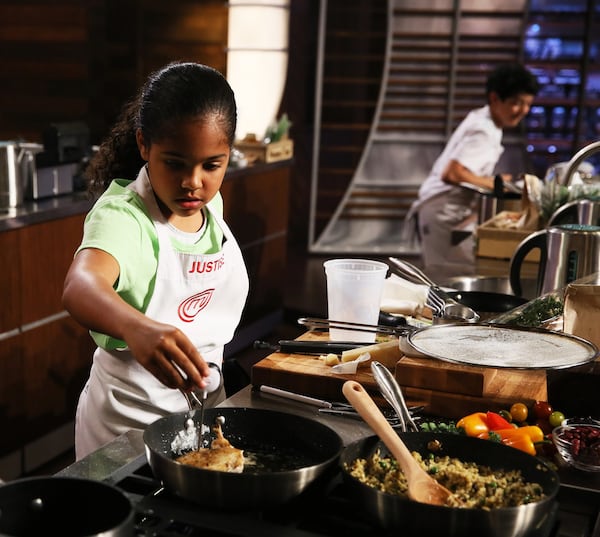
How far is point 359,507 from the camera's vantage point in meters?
1.23

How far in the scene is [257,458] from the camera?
141 cm

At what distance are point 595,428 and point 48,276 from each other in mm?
2861

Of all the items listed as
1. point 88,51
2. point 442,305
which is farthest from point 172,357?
point 88,51

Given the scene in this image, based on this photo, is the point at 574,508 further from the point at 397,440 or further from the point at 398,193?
the point at 398,193

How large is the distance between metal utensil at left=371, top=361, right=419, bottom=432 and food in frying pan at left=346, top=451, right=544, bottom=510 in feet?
0.54

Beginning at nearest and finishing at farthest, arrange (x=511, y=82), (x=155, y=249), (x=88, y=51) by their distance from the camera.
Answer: (x=155, y=249), (x=511, y=82), (x=88, y=51)

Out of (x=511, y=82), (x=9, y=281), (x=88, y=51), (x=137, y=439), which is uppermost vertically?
(x=88, y=51)

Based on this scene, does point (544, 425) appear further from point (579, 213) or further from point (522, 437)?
point (579, 213)

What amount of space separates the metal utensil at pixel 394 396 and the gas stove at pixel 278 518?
220mm

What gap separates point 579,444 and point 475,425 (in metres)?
0.18

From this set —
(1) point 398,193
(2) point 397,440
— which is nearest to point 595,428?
(2) point 397,440

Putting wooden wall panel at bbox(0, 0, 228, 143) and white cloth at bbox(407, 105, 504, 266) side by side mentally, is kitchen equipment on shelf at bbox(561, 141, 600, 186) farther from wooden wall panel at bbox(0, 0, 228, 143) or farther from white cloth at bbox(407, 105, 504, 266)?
wooden wall panel at bbox(0, 0, 228, 143)

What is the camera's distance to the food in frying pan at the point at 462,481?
1.24 meters

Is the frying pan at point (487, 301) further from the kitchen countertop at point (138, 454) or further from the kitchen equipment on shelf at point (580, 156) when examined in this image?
the kitchen countertop at point (138, 454)
